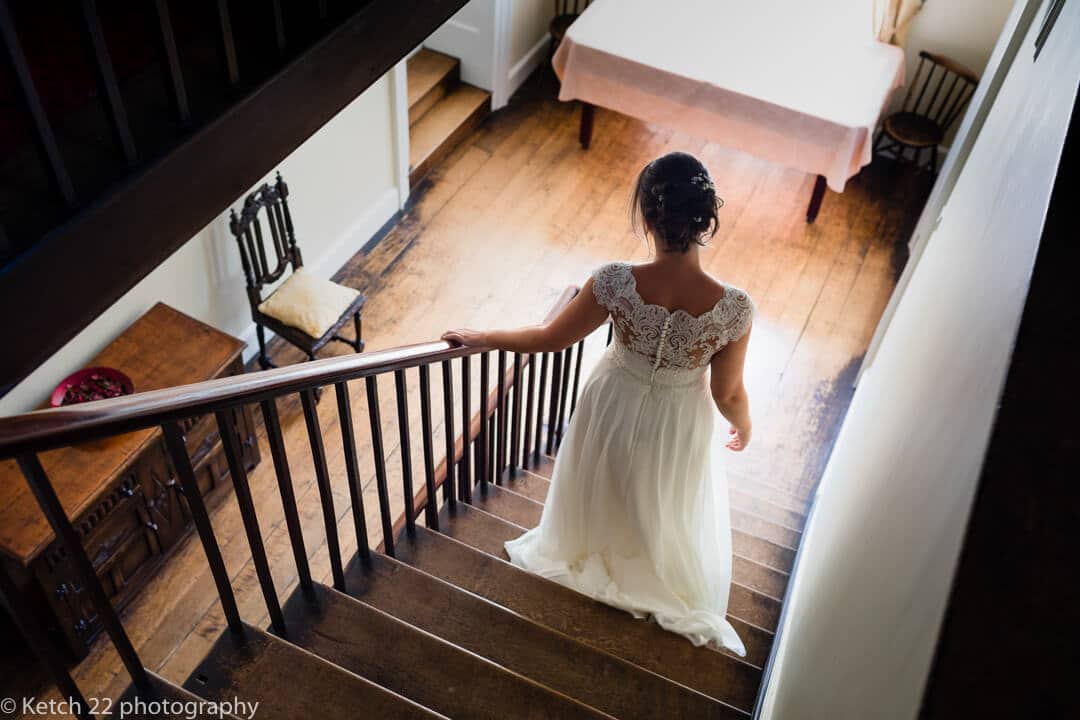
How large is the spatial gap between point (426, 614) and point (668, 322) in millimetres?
943

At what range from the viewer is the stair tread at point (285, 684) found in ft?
5.52

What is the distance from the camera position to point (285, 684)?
1707 millimetres

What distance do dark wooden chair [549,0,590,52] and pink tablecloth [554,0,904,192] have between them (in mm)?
567

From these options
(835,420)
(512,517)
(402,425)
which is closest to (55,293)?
(402,425)

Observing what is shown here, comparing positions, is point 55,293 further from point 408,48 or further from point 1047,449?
point 1047,449

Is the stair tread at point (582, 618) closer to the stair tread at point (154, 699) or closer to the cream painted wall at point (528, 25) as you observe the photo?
the stair tread at point (154, 699)

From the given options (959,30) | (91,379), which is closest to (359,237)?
(91,379)

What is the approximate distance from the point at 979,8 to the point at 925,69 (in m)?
0.42

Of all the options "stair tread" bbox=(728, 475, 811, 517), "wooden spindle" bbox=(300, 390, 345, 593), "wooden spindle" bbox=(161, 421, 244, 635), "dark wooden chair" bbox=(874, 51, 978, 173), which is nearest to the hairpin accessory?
"wooden spindle" bbox=(300, 390, 345, 593)

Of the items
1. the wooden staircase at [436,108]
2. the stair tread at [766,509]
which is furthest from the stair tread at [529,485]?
the wooden staircase at [436,108]

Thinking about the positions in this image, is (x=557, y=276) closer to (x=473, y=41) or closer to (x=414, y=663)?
(x=473, y=41)

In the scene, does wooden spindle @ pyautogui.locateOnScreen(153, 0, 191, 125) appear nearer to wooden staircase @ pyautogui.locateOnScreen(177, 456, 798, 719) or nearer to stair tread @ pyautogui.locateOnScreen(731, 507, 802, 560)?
wooden staircase @ pyautogui.locateOnScreen(177, 456, 798, 719)

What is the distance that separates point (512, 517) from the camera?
3.04 meters

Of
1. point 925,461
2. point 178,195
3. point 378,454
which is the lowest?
point 378,454
